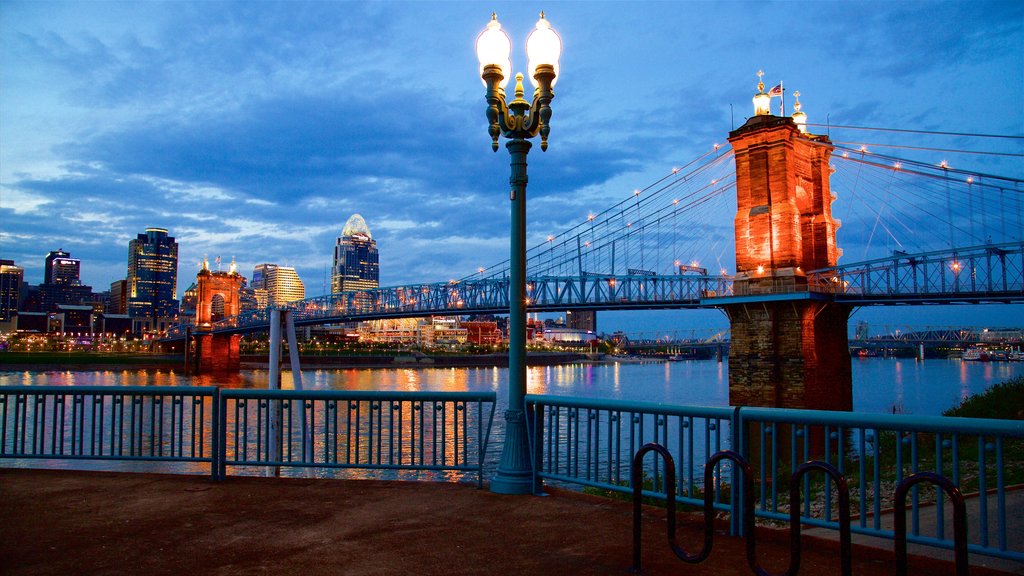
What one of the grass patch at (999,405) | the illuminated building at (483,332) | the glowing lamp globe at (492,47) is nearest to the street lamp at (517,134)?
the glowing lamp globe at (492,47)

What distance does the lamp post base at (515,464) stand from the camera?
7504mm

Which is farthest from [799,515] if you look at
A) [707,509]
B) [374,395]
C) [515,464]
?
[374,395]

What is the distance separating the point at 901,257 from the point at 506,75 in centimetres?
3808

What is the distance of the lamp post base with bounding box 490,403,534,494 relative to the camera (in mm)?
7504

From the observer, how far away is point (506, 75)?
27.1 ft

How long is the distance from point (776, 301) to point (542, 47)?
2831 centimetres

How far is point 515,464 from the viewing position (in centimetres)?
755

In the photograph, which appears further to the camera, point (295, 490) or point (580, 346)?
point (580, 346)

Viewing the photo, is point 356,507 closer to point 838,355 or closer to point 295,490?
point 295,490

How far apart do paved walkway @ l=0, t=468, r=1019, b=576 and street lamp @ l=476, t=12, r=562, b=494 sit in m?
0.44

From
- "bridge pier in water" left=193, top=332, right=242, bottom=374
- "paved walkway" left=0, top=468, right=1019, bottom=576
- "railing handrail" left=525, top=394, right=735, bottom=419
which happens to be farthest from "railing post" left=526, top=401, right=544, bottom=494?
"bridge pier in water" left=193, top=332, right=242, bottom=374

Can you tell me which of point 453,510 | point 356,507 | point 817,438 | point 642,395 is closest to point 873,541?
point 453,510

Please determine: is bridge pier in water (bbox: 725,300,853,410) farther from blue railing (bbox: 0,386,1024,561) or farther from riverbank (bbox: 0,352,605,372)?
riverbank (bbox: 0,352,605,372)

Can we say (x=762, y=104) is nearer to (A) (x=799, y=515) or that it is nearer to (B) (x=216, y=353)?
(A) (x=799, y=515)
